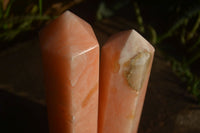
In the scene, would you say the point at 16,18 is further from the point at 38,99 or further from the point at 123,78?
the point at 123,78

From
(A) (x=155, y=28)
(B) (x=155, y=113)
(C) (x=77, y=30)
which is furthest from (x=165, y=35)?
(C) (x=77, y=30)

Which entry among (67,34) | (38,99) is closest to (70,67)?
(67,34)

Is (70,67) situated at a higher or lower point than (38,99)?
higher

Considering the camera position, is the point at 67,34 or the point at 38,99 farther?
the point at 38,99

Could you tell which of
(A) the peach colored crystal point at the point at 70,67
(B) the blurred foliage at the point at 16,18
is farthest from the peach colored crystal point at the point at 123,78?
(B) the blurred foliage at the point at 16,18

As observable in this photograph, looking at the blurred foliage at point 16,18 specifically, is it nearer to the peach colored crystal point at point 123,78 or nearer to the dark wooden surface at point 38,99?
the dark wooden surface at point 38,99

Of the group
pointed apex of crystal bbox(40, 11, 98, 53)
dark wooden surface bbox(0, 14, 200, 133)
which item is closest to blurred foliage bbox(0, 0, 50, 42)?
dark wooden surface bbox(0, 14, 200, 133)
